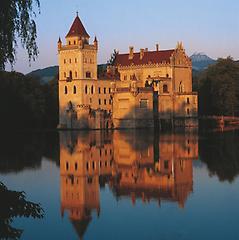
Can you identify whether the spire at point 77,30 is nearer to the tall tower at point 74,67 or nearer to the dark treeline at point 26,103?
the tall tower at point 74,67

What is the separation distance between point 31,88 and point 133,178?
59.7 m

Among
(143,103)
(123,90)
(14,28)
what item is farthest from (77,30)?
(14,28)

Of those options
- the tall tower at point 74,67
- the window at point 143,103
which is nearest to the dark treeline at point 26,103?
the tall tower at point 74,67

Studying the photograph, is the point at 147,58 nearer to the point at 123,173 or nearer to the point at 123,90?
the point at 123,90

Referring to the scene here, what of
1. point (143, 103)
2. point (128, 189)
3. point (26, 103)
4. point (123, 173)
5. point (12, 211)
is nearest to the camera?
point (12, 211)

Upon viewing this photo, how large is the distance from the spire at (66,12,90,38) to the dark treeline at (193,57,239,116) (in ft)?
80.4

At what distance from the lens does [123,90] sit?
8444cm

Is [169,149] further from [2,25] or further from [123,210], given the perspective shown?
[2,25]

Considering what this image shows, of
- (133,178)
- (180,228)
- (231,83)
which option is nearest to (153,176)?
(133,178)

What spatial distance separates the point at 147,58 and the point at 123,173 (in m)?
60.5

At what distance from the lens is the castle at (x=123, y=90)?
82625 mm

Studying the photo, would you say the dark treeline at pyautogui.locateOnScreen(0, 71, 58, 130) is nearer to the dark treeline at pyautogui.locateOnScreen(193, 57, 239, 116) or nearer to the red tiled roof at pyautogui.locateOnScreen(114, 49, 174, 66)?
the red tiled roof at pyautogui.locateOnScreen(114, 49, 174, 66)

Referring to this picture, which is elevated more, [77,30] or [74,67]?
[77,30]

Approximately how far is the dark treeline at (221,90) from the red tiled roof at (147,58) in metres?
11.7
